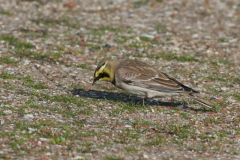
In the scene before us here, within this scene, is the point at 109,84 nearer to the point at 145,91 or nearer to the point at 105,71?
the point at 105,71

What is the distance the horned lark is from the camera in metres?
10.7

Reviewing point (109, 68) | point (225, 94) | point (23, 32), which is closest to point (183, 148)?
point (109, 68)

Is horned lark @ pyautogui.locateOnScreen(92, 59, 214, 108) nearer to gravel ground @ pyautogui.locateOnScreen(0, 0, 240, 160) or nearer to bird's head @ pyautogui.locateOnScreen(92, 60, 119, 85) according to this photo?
bird's head @ pyautogui.locateOnScreen(92, 60, 119, 85)

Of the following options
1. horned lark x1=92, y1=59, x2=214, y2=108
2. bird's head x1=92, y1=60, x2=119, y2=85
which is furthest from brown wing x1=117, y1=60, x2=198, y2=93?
bird's head x1=92, y1=60, x2=119, y2=85

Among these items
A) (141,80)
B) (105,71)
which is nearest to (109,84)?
(105,71)

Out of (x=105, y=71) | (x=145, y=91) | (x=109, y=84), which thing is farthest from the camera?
(x=109, y=84)

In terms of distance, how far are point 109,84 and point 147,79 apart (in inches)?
91.2

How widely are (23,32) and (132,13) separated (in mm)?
6382

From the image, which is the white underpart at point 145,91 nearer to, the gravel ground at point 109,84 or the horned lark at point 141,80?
the horned lark at point 141,80

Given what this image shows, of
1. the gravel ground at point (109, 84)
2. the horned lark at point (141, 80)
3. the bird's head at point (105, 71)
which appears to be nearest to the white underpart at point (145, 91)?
the horned lark at point (141, 80)

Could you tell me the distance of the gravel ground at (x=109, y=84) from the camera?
8344 mm

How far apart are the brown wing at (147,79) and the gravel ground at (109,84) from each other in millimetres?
634

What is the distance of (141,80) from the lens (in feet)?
35.6

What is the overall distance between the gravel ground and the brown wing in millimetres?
634
